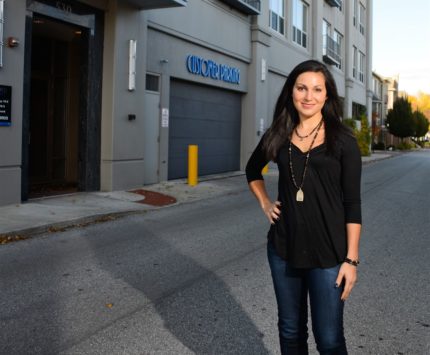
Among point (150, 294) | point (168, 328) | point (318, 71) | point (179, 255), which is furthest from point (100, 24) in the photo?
point (318, 71)

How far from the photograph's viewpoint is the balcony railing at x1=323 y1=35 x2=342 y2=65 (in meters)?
29.8

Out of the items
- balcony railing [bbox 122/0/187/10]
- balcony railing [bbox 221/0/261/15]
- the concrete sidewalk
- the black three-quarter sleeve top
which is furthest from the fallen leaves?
balcony railing [bbox 221/0/261/15]

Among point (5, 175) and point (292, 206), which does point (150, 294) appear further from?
point (5, 175)

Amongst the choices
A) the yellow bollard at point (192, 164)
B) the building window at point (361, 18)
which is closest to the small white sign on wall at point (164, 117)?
the yellow bollard at point (192, 164)

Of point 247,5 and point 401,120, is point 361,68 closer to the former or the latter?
point 401,120

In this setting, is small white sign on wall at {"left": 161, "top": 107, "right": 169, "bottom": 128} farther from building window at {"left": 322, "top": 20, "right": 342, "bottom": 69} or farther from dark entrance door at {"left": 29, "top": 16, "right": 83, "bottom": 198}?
building window at {"left": 322, "top": 20, "right": 342, "bottom": 69}

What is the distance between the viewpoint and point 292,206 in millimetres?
2486

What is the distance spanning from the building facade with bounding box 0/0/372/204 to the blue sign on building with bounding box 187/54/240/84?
0.11 feet

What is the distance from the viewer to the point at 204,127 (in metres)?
17.3

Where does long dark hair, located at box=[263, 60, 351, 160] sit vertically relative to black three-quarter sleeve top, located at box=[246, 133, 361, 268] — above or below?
above

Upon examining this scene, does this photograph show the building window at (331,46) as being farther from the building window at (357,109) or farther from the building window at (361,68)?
the building window at (361,68)

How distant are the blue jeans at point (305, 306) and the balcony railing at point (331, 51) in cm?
2833

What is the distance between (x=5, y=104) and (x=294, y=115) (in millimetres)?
7945

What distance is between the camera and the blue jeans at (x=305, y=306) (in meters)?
2.42
